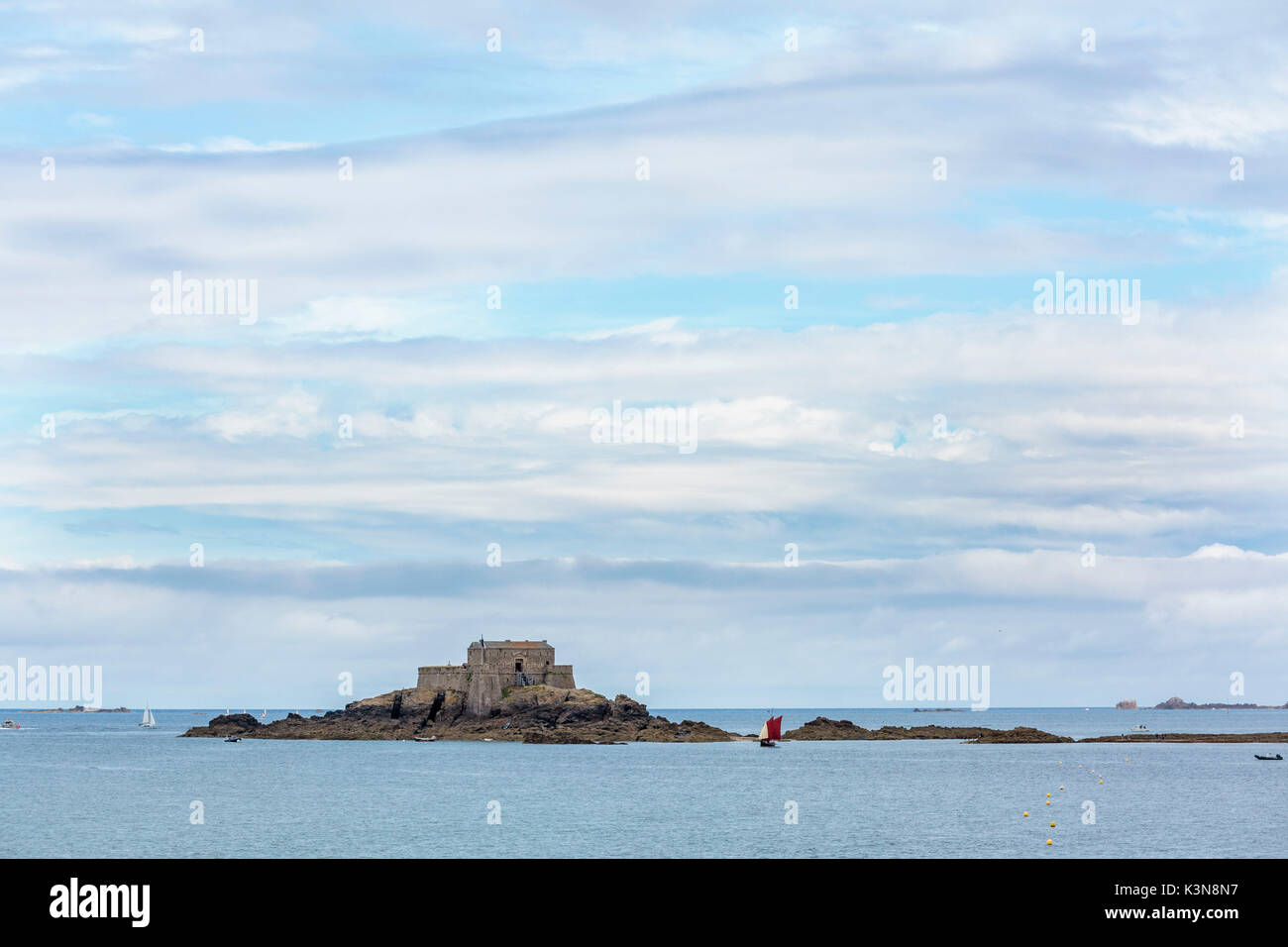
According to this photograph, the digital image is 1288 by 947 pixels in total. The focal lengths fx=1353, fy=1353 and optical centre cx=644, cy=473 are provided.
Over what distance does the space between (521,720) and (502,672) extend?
7779mm

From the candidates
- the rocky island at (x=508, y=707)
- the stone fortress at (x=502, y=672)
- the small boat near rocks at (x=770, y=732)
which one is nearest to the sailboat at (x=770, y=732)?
the small boat near rocks at (x=770, y=732)

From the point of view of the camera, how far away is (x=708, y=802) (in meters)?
88.2

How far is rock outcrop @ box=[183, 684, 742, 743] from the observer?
16438 cm

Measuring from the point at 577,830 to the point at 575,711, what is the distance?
311ft

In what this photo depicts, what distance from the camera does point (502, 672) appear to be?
172 metres

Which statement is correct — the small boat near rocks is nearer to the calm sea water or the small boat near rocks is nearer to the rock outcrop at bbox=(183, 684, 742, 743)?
the rock outcrop at bbox=(183, 684, 742, 743)

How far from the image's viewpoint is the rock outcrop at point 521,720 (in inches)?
6471

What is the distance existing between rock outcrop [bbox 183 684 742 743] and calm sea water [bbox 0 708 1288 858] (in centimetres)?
1108

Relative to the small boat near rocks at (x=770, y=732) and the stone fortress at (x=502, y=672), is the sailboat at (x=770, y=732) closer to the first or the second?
the small boat near rocks at (x=770, y=732)

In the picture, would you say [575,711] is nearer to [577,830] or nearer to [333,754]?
[333,754]

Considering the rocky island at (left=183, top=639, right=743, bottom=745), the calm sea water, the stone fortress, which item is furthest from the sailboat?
the stone fortress

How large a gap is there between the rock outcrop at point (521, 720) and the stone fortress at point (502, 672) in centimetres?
106

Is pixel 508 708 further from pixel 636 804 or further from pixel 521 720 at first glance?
pixel 636 804
